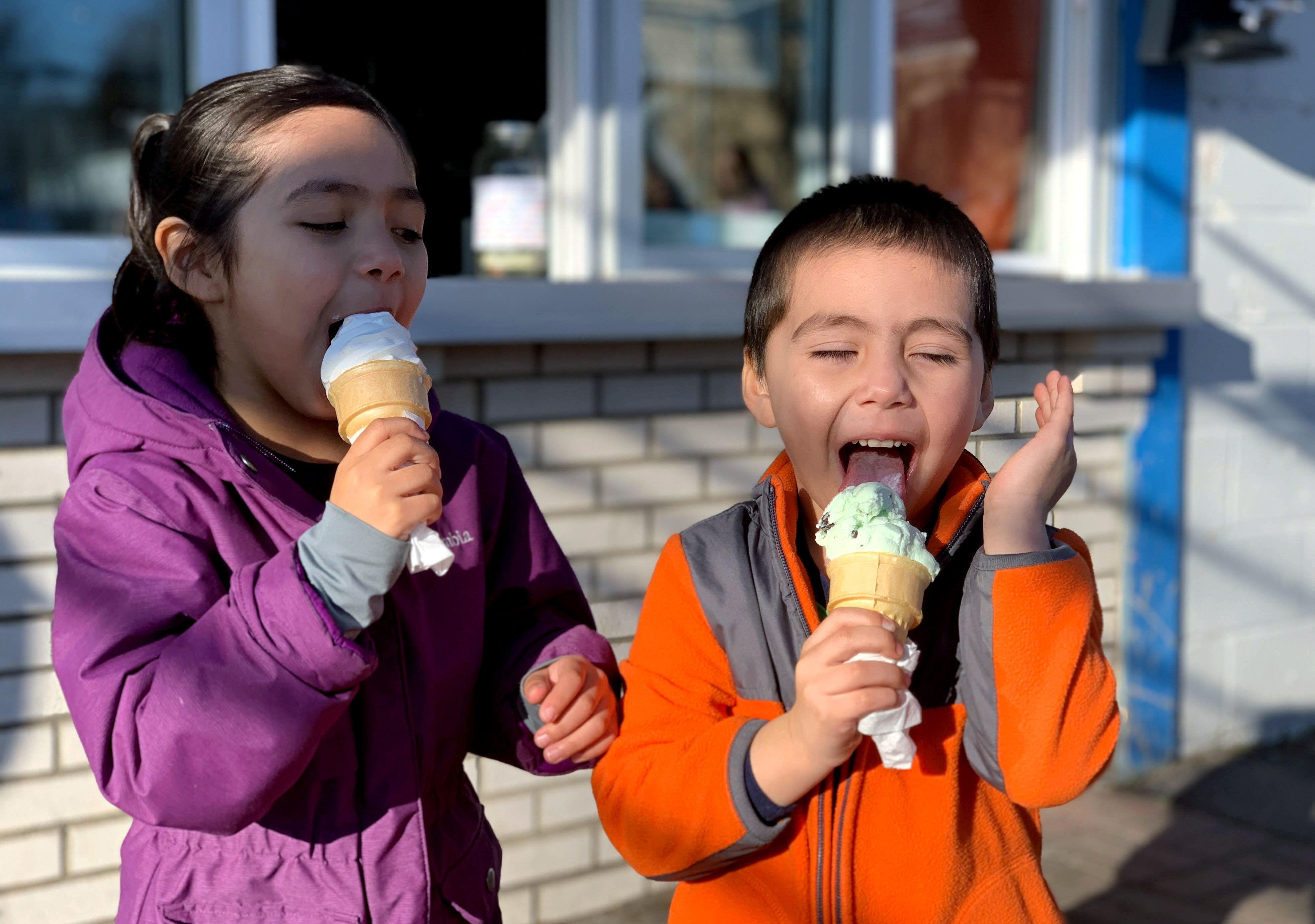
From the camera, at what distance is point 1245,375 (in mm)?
5348

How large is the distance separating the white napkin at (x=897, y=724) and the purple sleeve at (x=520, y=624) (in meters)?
0.56

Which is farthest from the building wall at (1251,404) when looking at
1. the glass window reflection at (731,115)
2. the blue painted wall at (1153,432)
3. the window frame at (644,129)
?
the glass window reflection at (731,115)

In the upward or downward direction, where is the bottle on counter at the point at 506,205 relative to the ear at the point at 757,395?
upward

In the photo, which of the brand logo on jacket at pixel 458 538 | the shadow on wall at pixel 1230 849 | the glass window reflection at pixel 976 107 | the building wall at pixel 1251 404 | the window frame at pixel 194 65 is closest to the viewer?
the brand logo on jacket at pixel 458 538

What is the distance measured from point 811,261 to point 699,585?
47 cm

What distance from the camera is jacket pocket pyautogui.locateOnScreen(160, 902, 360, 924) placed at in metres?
1.68

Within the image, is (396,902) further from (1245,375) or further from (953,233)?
(1245,375)

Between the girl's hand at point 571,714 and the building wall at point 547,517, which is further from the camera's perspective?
the building wall at point 547,517

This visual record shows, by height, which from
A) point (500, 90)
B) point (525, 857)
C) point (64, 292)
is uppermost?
point (500, 90)

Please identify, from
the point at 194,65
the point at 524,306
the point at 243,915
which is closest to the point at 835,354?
the point at 243,915

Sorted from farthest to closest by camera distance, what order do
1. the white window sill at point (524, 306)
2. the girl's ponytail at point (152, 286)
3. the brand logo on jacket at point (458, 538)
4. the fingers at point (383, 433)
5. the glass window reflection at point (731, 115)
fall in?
the glass window reflection at point (731, 115) < the white window sill at point (524, 306) < the girl's ponytail at point (152, 286) < the brand logo on jacket at point (458, 538) < the fingers at point (383, 433)

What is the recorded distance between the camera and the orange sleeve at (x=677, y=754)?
162cm

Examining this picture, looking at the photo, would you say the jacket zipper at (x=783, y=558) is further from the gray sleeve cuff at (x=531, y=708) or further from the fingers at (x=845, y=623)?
the gray sleeve cuff at (x=531, y=708)

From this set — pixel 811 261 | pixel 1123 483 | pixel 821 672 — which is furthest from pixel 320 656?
pixel 1123 483
